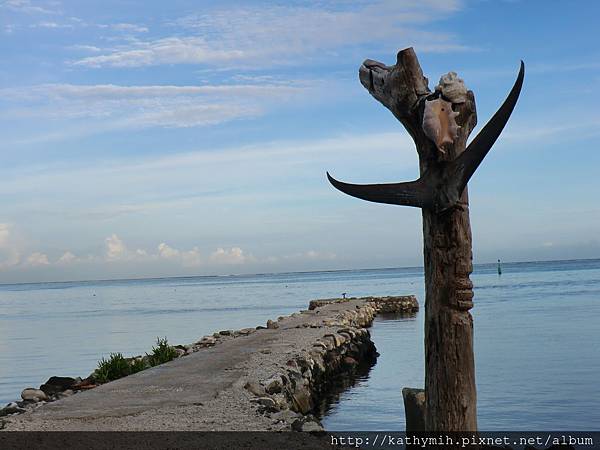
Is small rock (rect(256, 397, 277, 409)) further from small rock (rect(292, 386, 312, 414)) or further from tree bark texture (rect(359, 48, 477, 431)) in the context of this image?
tree bark texture (rect(359, 48, 477, 431))

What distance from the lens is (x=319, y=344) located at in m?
17.6

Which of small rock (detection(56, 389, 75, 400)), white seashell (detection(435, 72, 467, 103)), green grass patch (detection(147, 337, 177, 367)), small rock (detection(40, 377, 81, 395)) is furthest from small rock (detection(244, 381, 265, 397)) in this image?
white seashell (detection(435, 72, 467, 103))

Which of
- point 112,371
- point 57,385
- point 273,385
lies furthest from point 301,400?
point 57,385

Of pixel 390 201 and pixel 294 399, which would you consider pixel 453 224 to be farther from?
pixel 294 399

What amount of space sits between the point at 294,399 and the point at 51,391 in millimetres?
4415

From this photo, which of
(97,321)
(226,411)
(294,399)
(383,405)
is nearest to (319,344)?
(383,405)

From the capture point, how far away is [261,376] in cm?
1230

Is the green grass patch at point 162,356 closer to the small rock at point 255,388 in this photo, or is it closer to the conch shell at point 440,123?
the small rock at point 255,388

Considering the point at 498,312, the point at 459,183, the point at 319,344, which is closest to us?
the point at 459,183

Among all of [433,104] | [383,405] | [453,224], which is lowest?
[383,405]

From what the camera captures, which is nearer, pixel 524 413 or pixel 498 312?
pixel 524 413

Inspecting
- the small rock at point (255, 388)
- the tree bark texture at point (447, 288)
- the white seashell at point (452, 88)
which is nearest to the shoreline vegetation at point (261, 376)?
the small rock at point (255, 388)

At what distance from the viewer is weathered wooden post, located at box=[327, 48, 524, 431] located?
614 cm

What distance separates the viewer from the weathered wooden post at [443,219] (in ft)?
20.1
